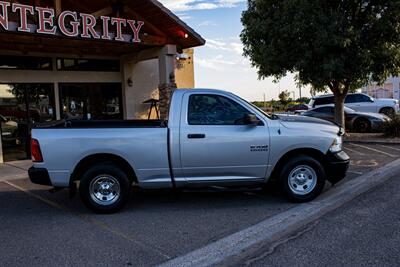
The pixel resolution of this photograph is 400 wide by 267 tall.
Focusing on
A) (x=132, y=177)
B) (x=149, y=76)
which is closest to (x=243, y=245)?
(x=132, y=177)

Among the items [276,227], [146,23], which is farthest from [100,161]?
[146,23]

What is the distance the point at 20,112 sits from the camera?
12680mm

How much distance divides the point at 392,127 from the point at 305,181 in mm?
9936

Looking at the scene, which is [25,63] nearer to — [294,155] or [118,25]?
[118,25]

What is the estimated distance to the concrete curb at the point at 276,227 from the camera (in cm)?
446

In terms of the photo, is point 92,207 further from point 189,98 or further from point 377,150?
point 377,150

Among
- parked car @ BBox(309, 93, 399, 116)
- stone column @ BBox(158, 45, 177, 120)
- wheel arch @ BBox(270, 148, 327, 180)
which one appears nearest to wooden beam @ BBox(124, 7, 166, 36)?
stone column @ BBox(158, 45, 177, 120)

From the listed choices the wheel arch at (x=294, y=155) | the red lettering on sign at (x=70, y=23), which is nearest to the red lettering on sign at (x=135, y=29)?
the red lettering on sign at (x=70, y=23)

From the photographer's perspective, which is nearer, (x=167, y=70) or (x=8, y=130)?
(x=8, y=130)

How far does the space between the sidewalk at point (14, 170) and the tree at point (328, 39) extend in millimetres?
8126

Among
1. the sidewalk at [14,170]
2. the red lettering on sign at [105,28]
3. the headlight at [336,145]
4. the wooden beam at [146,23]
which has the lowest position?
the sidewalk at [14,170]

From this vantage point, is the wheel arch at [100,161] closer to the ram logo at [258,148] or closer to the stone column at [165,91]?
the ram logo at [258,148]

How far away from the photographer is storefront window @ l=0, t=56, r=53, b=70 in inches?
485

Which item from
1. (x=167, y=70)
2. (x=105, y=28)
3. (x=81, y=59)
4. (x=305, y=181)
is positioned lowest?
(x=305, y=181)
